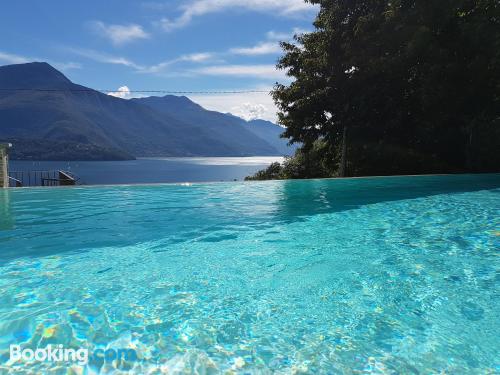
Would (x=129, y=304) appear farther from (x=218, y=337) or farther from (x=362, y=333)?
(x=362, y=333)

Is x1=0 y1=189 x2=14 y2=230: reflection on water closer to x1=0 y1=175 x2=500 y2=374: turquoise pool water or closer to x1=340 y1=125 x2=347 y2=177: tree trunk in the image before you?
x1=0 y1=175 x2=500 y2=374: turquoise pool water

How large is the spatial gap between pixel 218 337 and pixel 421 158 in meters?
18.4

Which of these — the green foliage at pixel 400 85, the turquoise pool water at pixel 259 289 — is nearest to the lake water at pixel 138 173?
the green foliage at pixel 400 85

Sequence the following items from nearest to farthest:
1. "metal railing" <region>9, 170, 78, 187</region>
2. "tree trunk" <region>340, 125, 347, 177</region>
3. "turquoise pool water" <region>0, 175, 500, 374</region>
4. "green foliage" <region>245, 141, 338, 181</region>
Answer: "turquoise pool water" <region>0, 175, 500, 374</region> → "metal railing" <region>9, 170, 78, 187</region> → "tree trunk" <region>340, 125, 347, 177</region> → "green foliage" <region>245, 141, 338, 181</region>

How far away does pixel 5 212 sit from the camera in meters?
8.91

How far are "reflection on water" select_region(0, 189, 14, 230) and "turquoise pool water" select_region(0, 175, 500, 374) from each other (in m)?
0.10

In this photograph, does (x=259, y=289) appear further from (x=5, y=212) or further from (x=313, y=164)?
(x=313, y=164)

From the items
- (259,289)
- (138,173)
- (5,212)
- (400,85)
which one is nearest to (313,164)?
(400,85)

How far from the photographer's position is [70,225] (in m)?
7.37

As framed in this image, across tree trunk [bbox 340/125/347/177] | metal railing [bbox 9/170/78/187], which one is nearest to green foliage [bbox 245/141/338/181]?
tree trunk [bbox 340/125/347/177]

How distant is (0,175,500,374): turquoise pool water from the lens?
111 inches

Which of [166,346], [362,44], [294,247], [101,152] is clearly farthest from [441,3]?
[101,152]

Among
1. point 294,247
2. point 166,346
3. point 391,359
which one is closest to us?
point 391,359

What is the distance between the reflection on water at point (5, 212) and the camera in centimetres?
739
